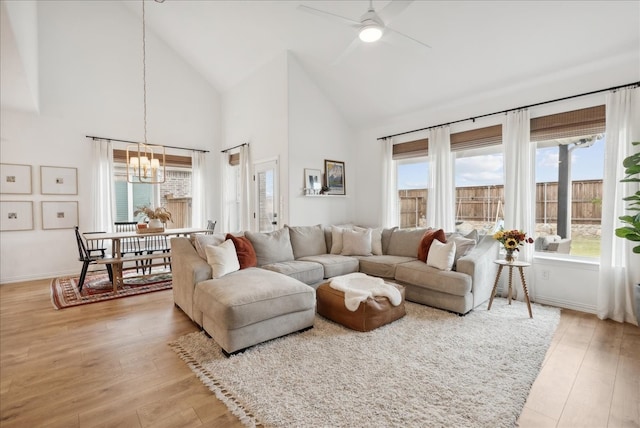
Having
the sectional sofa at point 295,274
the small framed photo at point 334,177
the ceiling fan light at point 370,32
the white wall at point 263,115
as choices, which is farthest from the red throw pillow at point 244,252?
the ceiling fan light at point 370,32

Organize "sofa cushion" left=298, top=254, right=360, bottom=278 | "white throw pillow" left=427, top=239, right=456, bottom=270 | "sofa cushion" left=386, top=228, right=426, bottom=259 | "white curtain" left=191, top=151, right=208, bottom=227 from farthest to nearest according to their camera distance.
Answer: "white curtain" left=191, top=151, right=208, bottom=227 < "sofa cushion" left=386, top=228, right=426, bottom=259 < "sofa cushion" left=298, top=254, right=360, bottom=278 < "white throw pillow" left=427, top=239, right=456, bottom=270

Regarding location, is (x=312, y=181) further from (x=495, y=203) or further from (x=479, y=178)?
(x=495, y=203)

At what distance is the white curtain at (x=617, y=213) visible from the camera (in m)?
3.14

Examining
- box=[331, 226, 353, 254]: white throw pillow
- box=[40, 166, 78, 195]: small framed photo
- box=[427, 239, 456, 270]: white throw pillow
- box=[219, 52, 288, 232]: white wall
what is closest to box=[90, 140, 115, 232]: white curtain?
box=[40, 166, 78, 195]: small framed photo

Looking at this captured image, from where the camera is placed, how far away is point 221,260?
3170 millimetres

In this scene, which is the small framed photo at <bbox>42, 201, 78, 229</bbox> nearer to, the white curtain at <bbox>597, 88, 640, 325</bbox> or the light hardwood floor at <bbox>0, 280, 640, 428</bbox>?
the light hardwood floor at <bbox>0, 280, 640, 428</bbox>

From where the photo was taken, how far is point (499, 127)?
4176 mm

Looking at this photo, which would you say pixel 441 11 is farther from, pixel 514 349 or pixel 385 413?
pixel 385 413

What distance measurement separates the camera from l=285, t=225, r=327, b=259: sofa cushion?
4.34m

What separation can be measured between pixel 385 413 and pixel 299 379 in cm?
63

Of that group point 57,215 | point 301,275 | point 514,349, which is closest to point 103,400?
point 301,275

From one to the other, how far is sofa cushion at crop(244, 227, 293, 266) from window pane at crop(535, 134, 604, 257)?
3.33 meters

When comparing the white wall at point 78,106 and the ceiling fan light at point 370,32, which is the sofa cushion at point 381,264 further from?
the white wall at point 78,106

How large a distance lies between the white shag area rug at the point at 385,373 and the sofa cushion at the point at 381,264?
2.78ft
